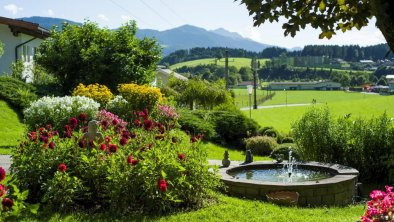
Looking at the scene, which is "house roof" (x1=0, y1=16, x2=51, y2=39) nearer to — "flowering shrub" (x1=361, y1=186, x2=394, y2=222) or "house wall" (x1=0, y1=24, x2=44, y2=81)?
"house wall" (x1=0, y1=24, x2=44, y2=81)

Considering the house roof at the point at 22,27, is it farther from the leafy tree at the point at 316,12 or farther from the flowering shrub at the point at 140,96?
the leafy tree at the point at 316,12

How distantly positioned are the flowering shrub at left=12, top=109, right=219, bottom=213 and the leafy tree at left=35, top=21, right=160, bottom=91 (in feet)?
53.9

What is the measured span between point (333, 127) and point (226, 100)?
1891 centimetres

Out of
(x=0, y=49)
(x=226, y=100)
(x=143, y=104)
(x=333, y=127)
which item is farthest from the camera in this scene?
(x=226, y=100)

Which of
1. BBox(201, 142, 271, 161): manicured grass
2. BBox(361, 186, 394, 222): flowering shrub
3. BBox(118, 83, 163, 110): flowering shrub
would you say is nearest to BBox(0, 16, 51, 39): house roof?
BBox(118, 83, 163, 110): flowering shrub

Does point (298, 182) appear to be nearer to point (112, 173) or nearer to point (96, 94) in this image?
point (112, 173)

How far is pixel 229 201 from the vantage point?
31.0ft

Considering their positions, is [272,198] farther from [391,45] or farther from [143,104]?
[143,104]

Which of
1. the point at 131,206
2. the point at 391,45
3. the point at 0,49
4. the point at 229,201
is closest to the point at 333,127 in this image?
the point at 229,201

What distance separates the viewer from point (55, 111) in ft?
53.1

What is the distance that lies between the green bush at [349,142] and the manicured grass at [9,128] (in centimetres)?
978

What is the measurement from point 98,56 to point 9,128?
7.19 m

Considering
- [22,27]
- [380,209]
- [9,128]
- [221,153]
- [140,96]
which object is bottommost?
[221,153]

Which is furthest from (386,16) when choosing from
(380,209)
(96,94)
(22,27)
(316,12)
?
(22,27)
